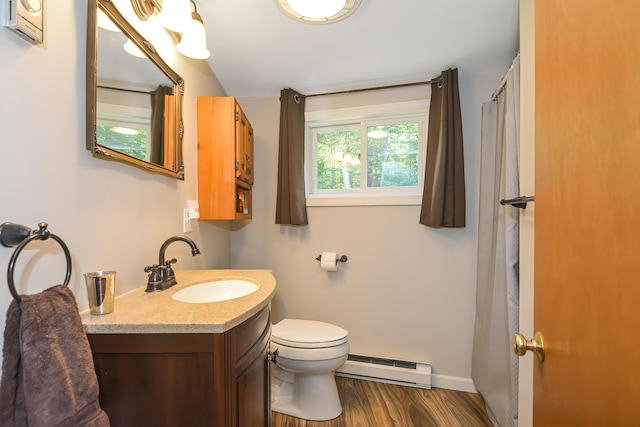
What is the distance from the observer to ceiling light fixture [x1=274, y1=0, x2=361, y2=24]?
132cm

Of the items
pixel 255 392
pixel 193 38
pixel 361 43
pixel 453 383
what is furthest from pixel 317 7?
pixel 453 383

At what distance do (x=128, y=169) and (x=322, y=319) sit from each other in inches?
65.9

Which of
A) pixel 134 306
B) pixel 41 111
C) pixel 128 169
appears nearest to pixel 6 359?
pixel 134 306

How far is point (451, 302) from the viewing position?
1.89m

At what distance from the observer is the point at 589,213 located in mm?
447

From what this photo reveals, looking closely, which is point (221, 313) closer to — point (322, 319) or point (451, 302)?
point (322, 319)

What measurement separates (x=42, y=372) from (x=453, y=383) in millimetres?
2201

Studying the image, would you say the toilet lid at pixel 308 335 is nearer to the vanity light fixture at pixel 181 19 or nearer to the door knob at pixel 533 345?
the door knob at pixel 533 345

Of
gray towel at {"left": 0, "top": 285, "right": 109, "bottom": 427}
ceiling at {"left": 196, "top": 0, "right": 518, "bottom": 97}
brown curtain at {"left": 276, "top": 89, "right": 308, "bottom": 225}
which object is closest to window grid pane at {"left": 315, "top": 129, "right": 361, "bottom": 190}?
brown curtain at {"left": 276, "top": 89, "right": 308, "bottom": 225}

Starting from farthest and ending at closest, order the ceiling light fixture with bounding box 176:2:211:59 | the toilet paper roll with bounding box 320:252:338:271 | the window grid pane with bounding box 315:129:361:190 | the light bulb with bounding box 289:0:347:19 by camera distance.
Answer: the window grid pane with bounding box 315:129:361:190, the toilet paper roll with bounding box 320:252:338:271, the light bulb with bounding box 289:0:347:19, the ceiling light fixture with bounding box 176:2:211:59

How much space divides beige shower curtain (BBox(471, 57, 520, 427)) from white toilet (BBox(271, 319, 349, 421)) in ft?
2.85

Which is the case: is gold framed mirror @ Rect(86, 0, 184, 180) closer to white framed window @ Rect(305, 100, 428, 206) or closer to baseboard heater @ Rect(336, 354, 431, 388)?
white framed window @ Rect(305, 100, 428, 206)

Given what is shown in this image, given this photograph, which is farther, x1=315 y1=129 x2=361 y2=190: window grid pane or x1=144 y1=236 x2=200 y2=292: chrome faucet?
x1=315 y1=129 x2=361 y2=190: window grid pane

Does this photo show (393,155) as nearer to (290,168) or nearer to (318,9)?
(290,168)
